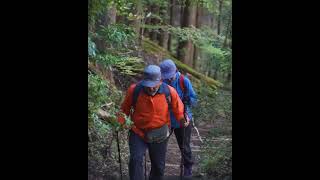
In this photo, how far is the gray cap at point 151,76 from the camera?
23.6 ft

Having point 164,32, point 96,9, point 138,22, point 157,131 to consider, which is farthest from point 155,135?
point 96,9

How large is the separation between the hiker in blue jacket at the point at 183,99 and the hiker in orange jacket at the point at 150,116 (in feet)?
0.16

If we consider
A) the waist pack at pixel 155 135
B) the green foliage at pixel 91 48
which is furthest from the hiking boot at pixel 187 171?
the green foliage at pixel 91 48

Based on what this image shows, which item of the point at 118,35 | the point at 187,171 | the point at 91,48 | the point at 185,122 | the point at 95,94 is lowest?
the point at 187,171

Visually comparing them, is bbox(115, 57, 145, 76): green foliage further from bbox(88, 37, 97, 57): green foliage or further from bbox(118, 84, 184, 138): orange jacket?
bbox(88, 37, 97, 57): green foliage

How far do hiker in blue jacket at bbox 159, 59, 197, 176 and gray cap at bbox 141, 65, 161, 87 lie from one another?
58 mm

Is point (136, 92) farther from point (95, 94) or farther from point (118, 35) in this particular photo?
point (118, 35)

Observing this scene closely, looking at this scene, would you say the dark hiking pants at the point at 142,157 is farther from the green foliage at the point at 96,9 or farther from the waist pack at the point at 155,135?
the green foliage at the point at 96,9

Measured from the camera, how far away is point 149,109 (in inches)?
284

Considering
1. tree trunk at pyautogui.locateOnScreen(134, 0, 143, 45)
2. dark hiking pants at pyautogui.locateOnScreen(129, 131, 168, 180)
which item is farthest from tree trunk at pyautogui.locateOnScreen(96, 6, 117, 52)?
dark hiking pants at pyautogui.locateOnScreen(129, 131, 168, 180)

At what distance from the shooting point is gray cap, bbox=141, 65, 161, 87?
720cm

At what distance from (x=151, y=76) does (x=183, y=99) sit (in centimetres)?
38

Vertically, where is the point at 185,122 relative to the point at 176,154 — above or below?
above

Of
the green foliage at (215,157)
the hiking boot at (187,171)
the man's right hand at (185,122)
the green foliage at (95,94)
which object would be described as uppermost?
the green foliage at (95,94)
